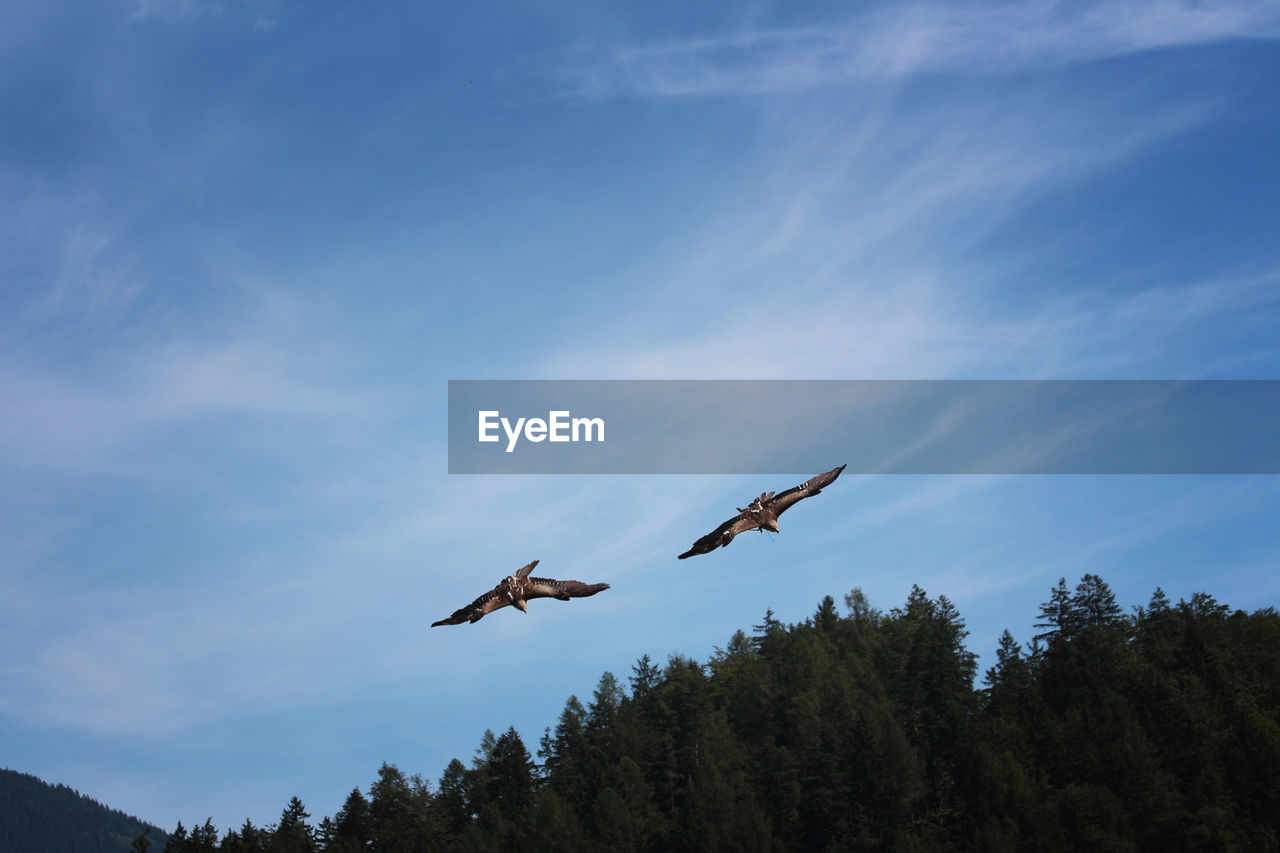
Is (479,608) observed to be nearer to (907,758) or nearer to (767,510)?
(767,510)

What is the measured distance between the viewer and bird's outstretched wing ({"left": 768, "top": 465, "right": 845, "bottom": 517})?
4152cm

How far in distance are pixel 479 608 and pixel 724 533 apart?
7.99m

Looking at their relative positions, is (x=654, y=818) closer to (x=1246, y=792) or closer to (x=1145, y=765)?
(x=1145, y=765)

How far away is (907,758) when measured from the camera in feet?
406

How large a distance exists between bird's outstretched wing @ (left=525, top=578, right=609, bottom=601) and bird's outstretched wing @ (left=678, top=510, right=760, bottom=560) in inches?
125

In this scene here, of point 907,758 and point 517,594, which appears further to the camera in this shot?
point 907,758

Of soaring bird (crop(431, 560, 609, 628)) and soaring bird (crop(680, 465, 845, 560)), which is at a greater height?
soaring bird (crop(680, 465, 845, 560))

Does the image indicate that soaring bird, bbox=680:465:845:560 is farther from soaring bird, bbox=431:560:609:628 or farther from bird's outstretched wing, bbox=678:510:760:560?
soaring bird, bbox=431:560:609:628

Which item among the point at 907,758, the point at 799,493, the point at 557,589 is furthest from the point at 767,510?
the point at 907,758

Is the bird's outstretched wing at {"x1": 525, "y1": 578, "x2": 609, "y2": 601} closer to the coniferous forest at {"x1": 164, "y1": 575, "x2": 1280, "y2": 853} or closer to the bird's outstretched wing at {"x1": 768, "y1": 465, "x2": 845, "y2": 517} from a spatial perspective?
the bird's outstretched wing at {"x1": 768, "y1": 465, "x2": 845, "y2": 517}

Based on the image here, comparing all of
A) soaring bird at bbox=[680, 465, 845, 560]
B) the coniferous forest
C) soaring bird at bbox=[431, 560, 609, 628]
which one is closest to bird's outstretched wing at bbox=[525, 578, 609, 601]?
soaring bird at bbox=[431, 560, 609, 628]

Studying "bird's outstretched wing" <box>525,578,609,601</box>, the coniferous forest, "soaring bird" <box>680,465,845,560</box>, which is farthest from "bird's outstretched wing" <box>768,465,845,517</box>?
the coniferous forest

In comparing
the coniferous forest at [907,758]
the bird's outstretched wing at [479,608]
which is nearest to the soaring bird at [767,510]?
the bird's outstretched wing at [479,608]

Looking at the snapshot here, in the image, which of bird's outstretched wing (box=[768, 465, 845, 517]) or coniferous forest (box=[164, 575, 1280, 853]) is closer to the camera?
bird's outstretched wing (box=[768, 465, 845, 517])
